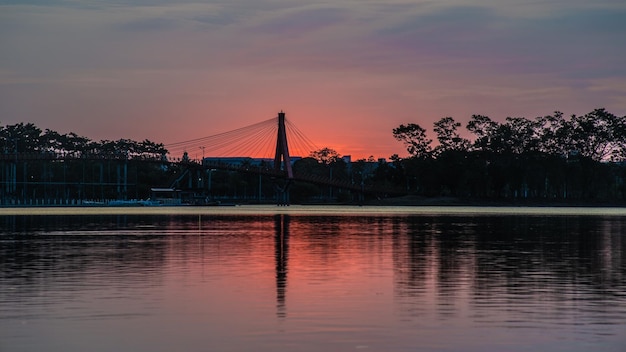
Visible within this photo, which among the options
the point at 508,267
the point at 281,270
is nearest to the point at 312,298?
the point at 281,270

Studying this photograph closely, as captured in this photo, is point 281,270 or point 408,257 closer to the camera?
point 281,270

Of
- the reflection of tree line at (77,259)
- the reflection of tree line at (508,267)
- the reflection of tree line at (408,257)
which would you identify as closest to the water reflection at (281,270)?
the reflection of tree line at (408,257)

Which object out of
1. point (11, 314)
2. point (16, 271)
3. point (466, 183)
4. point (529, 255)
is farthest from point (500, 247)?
point (466, 183)

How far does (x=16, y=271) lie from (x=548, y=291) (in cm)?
1733

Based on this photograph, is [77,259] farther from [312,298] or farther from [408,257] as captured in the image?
[312,298]

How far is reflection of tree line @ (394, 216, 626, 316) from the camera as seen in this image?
2900 cm

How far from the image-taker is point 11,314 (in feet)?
77.3

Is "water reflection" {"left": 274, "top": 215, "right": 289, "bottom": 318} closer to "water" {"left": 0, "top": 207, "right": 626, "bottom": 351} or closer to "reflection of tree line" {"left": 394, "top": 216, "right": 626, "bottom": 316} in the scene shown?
"water" {"left": 0, "top": 207, "right": 626, "bottom": 351}

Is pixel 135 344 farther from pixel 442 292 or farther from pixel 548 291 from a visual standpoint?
pixel 548 291

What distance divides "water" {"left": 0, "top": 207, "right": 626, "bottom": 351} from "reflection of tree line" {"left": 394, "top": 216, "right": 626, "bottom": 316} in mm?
84

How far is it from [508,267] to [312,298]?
12412 millimetres

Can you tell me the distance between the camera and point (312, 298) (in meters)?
27.1

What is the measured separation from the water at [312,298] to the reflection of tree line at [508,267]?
84 mm

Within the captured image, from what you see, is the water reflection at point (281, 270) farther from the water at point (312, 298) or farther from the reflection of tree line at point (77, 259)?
the reflection of tree line at point (77, 259)
